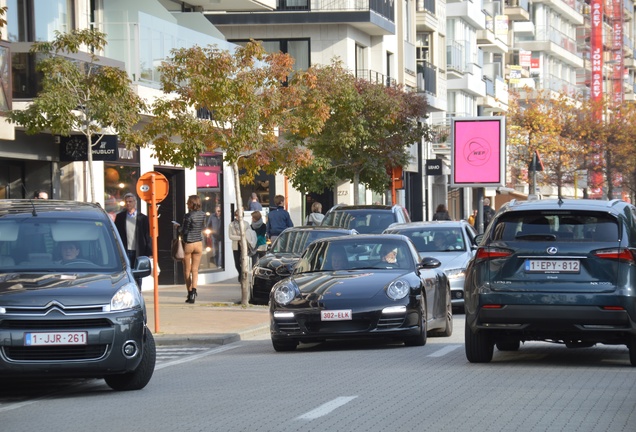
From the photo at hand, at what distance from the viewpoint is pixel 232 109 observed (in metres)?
26.1

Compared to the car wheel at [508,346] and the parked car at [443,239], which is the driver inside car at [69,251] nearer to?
the car wheel at [508,346]

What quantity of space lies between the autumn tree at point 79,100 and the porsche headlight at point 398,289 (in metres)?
7.82

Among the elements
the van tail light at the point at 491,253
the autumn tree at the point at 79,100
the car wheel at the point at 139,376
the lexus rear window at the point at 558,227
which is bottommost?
the car wheel at the point at 139,376

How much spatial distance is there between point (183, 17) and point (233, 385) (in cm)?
2364

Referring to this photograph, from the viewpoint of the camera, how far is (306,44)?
169ft

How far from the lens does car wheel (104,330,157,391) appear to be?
44.0 feet

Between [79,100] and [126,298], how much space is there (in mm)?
11828

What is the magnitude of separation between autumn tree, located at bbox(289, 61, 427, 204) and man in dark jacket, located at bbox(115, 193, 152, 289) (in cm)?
1812

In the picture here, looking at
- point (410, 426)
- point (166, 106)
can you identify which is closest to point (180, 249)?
point (166, 106)

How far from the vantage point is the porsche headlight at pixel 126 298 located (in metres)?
12.9

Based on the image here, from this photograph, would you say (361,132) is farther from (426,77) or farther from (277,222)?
(426,77)

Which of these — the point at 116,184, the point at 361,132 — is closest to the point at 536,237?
the point at 116,184

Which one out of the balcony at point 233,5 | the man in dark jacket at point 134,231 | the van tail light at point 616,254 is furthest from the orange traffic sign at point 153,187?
the balcony at point 233,5

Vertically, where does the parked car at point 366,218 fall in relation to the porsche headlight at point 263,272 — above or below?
above
